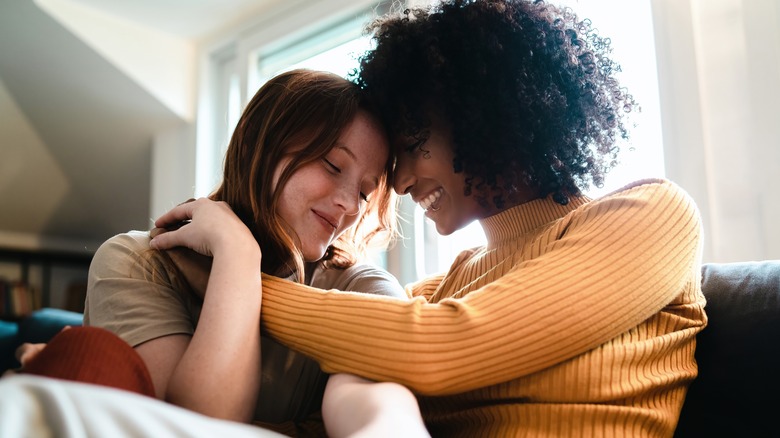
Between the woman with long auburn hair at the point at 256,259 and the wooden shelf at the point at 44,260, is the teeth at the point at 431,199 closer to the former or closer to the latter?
the woman with long auburn hair at the point at 256,259

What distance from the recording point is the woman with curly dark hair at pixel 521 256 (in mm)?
882

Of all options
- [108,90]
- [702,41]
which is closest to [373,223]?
[702,41]

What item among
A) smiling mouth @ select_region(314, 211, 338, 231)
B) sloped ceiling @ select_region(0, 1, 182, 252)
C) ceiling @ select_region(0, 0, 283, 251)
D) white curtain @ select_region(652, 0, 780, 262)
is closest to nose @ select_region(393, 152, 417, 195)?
smiling mouth @ select_region(314, 211, 338, 231)

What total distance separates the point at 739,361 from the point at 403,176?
2.09 ft

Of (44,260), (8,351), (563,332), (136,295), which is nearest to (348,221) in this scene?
(136,295)

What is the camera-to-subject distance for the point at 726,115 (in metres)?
1.68

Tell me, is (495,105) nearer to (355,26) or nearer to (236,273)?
(236,273)

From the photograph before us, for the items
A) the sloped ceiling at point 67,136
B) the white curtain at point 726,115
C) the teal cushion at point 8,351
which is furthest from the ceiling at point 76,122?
the white curtain at point 726,115

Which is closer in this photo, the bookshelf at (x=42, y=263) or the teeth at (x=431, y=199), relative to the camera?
the teeth at (x=431, y=199)

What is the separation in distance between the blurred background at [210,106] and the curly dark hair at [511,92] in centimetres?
18

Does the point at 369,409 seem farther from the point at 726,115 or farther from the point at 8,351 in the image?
the point at 8,351

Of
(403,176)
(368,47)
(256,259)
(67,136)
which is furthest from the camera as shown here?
(67,136)

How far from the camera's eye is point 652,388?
0.93m

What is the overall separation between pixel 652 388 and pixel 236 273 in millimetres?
596
